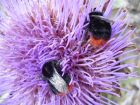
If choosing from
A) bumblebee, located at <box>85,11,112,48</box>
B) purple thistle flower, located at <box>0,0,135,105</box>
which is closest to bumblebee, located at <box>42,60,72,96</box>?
purple thistle flower, located at <box>0,0,135,105</box>

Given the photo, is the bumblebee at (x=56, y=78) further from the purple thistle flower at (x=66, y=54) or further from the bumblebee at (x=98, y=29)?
the bumblebee at (x=98, y=29)

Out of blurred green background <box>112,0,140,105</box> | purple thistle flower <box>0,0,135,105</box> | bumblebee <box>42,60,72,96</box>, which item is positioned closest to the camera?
bumblebee <box>42,60,72,96</box>

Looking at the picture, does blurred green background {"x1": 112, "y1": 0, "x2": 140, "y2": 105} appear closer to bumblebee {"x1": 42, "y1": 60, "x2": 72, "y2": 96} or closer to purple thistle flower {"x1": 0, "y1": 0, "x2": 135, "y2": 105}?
purple thistle flower {"x1": 0, "y1": 0, "x2": 135, "y2": 105}

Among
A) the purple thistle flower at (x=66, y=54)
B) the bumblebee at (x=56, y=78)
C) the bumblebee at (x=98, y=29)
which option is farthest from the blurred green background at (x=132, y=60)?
the bumblebee at (x=56, y=78)

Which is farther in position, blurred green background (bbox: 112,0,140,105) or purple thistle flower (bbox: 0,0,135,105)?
blurred green background (bbox: 112,0,140,105)

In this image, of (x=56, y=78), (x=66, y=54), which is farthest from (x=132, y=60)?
(x=56, y=78)

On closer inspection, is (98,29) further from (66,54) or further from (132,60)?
(132,60)

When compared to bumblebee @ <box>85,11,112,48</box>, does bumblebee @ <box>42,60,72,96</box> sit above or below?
below
